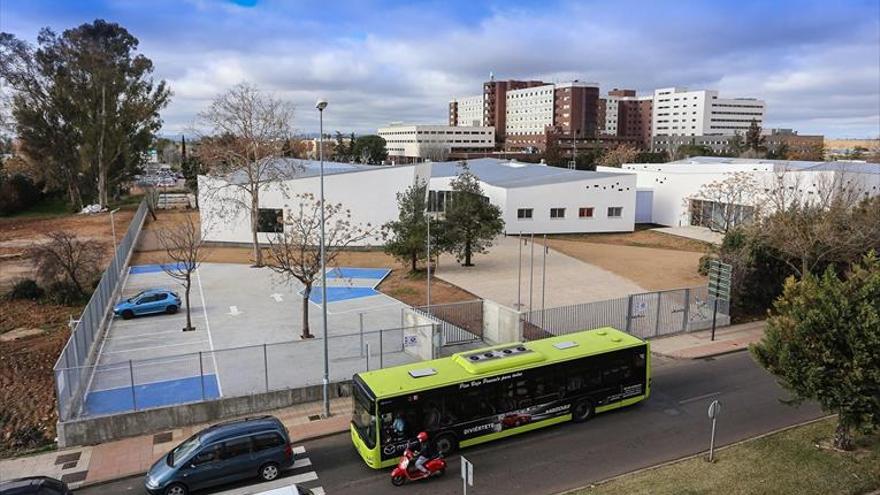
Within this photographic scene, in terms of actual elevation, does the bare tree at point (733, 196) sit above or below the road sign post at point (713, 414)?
above

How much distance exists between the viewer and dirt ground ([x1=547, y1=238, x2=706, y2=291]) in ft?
115

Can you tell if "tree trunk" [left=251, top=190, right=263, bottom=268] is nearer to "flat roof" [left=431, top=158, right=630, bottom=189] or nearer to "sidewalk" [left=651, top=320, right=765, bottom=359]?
"flat roof" [left=431, top=158, right=630, bottom=189]

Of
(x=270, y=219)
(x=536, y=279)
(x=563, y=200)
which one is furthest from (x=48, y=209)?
(x=536, y=279)

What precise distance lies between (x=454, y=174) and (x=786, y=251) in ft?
114

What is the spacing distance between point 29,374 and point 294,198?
973 inches

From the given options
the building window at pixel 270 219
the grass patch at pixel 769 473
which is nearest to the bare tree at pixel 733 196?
the grass patch at pixel 769 473

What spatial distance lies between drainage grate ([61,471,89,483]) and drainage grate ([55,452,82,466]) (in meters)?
0.78

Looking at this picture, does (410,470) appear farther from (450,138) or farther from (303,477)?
(450,138)

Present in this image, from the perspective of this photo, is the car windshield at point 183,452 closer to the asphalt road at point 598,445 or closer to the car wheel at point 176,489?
the car wheel at point 176,489

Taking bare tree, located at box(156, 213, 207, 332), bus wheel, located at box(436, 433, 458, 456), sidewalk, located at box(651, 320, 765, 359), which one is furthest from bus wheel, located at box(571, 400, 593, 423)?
bare tree, located at box(156, 213, 207, 332)

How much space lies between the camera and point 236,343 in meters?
23.8

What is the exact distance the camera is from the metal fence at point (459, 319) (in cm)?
2383

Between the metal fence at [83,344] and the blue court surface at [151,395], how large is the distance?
25.8 inches

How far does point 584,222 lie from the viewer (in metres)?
53.4
